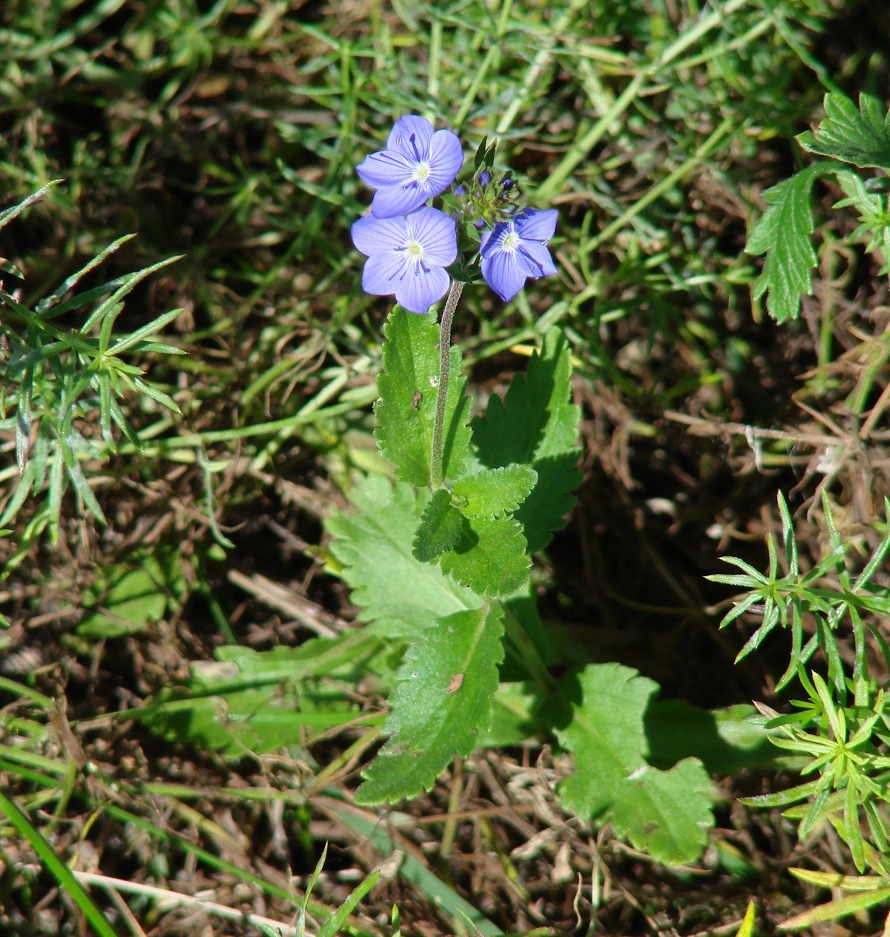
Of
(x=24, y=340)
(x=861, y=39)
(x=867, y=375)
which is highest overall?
(x=861, y=39)

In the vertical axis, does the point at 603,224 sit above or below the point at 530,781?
above

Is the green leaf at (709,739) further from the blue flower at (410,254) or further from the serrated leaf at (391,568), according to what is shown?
the blue flower at (410,254)

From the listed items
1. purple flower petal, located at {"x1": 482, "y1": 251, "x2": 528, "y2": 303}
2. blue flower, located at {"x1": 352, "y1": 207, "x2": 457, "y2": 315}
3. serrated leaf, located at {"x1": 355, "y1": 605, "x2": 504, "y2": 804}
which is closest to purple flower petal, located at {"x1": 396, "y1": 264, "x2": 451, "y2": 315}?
blue flower, located at {"x1": 352, "y1": 207, "x2": 457, "y2": 315}

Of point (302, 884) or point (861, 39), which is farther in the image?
point (861, 39)

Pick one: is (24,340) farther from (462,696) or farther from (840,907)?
(840,907)

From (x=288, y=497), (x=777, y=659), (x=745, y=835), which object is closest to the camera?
(x=745, y=835)

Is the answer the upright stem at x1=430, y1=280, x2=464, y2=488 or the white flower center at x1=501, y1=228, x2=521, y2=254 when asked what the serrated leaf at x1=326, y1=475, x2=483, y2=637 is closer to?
the upright stem at x1=430, y1=280, x2=464, y2=488

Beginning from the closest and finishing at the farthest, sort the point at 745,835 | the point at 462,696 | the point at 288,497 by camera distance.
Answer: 1. the point at 462,696
2. the point at 745,835
3. the point at 288,497

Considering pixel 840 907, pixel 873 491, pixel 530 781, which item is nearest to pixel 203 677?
pixel 530 781
